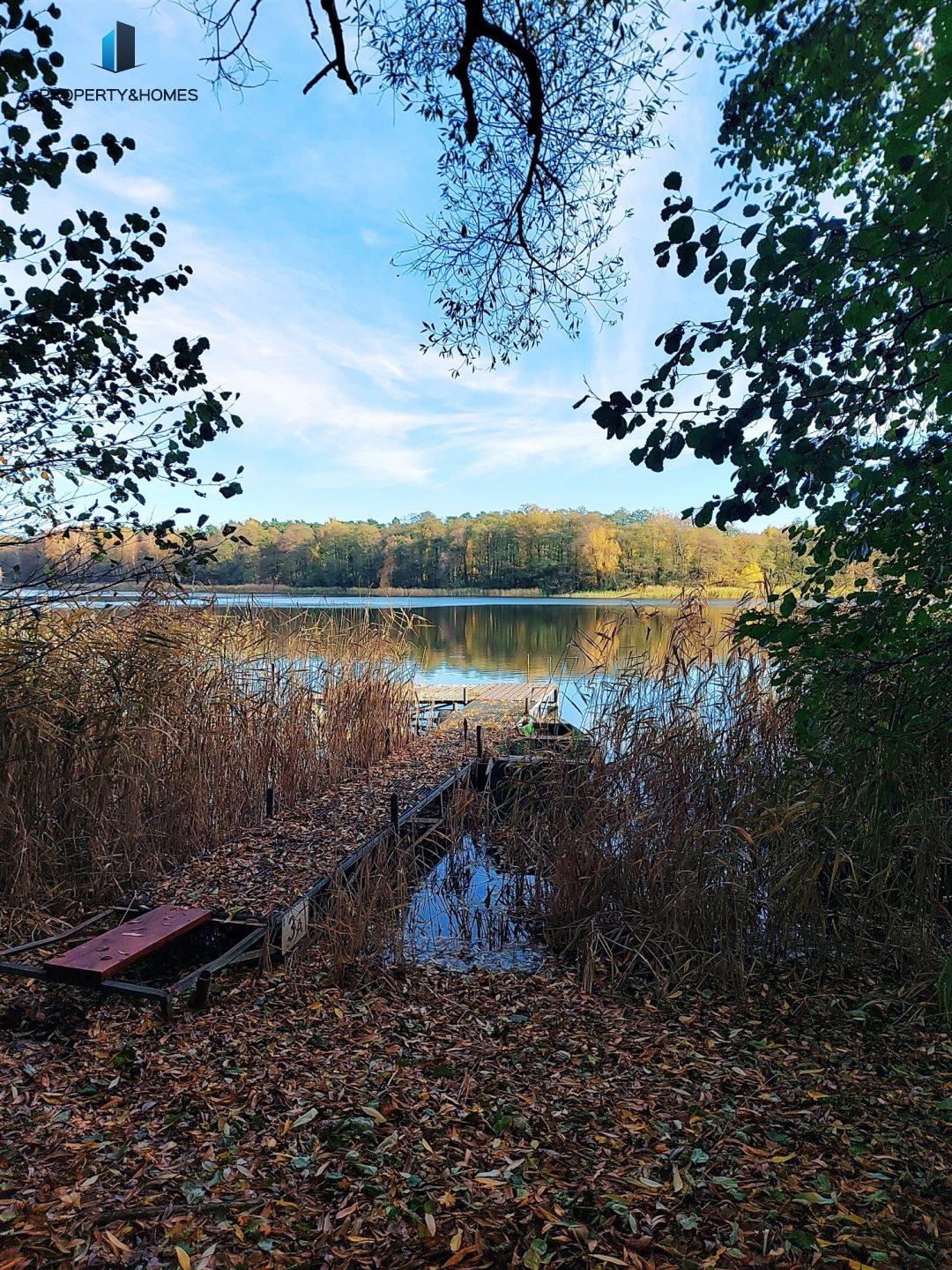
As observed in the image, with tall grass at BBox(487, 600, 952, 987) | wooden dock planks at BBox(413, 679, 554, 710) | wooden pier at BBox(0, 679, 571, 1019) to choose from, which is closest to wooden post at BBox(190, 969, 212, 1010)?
wooden pier at BBox(0, 679, 571, 1019)

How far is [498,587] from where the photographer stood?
145 feet

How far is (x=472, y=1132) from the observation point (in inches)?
86.2

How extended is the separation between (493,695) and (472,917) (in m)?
8.66

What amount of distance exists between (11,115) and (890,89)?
3.00m

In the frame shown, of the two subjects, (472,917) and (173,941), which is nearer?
(173,941)

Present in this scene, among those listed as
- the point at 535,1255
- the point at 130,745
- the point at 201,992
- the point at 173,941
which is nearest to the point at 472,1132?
the point at 535,1255

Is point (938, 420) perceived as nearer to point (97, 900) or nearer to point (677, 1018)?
point (677, 1018)

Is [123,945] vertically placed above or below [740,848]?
below

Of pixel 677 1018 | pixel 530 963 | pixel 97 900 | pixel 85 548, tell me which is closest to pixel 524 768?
pixel 530 963

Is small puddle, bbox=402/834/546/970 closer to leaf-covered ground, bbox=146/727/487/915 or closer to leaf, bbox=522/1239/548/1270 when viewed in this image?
leaf-covered ground, bbox=146/727/487/915

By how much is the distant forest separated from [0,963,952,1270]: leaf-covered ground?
189 cm

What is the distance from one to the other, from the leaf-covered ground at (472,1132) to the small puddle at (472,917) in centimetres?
66

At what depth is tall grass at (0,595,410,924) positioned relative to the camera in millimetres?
3889

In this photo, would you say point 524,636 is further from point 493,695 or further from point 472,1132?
point 472,1132
